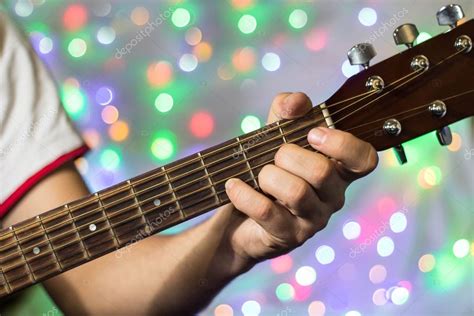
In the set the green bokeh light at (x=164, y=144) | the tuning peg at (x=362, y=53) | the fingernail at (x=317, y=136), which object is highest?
the green bokeh light at (x=164, y=144)

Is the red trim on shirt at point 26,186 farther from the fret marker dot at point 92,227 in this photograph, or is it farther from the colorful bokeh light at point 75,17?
the colorful bokeh light at point 75,17

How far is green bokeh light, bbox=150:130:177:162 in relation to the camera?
135cm

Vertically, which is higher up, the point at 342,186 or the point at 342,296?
the point at 342,186

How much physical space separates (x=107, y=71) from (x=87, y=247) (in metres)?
0.61

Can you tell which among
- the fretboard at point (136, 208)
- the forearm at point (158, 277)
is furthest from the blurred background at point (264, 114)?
the fretboard at point (136, 208)

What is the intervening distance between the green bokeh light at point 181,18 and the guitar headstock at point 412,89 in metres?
0.66

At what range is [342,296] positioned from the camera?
4.49ft

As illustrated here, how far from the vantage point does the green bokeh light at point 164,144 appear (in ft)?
4.44

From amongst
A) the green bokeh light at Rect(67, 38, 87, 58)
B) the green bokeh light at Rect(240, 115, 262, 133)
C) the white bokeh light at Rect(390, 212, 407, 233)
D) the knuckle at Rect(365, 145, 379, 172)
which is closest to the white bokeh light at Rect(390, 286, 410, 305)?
the white bokeh light at Rect(390, 212, 407, 233)

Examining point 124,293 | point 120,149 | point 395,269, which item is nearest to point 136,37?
point 120,149

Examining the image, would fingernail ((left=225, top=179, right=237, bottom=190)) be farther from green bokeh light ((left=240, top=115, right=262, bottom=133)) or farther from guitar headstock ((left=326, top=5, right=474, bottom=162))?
green bokeh light ((left=240, top=115, right=262, bottom=133))

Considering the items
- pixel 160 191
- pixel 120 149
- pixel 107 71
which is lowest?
pixel 160 191

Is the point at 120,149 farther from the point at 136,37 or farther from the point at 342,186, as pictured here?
the point at 342,186

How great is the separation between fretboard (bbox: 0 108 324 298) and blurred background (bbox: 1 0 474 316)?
19.4 inches
